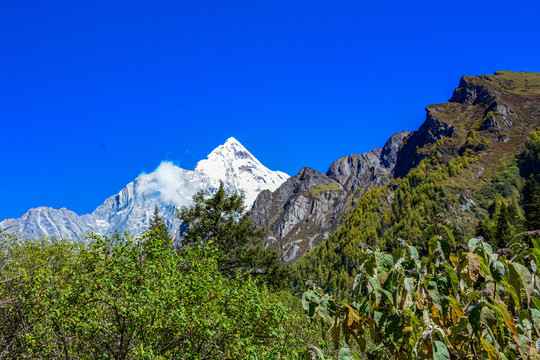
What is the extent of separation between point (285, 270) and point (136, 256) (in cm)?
2946

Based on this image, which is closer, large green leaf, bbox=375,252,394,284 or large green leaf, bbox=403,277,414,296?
large green leaf, bbox=403,277,414,296

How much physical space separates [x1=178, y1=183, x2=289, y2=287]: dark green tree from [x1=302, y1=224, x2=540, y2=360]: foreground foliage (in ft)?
91.1

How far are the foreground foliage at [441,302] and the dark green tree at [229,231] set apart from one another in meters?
27.8

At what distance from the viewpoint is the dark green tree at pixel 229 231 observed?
3200 cm

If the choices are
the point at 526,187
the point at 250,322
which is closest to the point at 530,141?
the point at 526,187

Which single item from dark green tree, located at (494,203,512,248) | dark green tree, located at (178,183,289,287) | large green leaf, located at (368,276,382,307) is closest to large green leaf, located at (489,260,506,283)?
large green leaf, located at (368,276,382,307)

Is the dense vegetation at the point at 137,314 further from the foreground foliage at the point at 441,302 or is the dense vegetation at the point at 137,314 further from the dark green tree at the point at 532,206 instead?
the dark green tree at the point at 532,206

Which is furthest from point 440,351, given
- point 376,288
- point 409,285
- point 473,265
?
point 473,265

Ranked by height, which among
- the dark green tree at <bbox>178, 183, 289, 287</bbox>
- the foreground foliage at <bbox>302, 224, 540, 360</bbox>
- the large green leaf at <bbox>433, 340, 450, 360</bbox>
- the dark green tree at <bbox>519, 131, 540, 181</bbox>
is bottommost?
the large green leaf at <bbox>433, 340, 450, 360</bbox>

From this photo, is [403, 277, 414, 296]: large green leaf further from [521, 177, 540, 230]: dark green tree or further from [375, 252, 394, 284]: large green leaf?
[521, 177, 540, 230]: dark green tree

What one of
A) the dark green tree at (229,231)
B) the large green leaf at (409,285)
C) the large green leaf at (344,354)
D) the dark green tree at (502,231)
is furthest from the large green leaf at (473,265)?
the dark green tree at (502,231)

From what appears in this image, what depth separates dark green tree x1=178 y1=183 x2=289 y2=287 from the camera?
3200 centimetres

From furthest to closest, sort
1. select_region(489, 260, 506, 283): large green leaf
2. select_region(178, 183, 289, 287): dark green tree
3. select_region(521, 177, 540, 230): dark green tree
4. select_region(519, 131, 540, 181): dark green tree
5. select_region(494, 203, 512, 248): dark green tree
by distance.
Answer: select_region(519, 131, 540, 181): dark green tree
select_region(494, 203, 512, 248): dark green tree
select_region(521, 177, 540, 230): dark green tree
select_region(178, 183, 289, 287): dark green tree
select_region(489, 260, 506, 283): large green leaf

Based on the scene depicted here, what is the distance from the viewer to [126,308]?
353 inches
